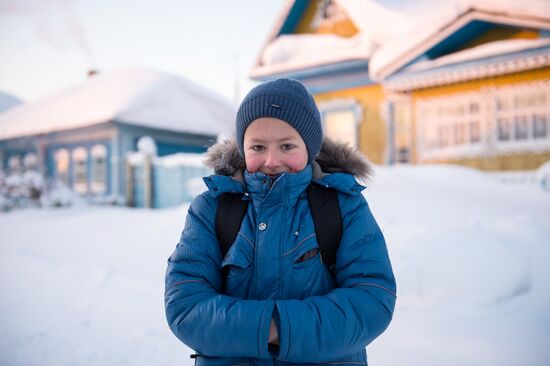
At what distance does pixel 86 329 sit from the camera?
9.82 feet

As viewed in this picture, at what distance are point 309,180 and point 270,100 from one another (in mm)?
348

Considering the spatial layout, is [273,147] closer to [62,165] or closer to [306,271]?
[306,271]

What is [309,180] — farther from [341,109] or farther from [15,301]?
[341,109]

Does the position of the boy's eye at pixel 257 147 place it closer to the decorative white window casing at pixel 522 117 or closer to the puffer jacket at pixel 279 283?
the puffer jacket at pixel 279 283

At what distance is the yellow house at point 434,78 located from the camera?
7.75m

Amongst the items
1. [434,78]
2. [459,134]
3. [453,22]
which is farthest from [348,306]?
[459,134]

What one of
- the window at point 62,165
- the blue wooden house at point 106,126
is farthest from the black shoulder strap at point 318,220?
the window at point 62,165

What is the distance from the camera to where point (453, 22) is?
314 inches

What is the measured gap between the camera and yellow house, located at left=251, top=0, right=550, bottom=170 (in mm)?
7750

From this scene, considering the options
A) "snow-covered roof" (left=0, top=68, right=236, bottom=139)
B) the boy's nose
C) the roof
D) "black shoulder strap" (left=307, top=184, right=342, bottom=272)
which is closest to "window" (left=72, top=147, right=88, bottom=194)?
"snow-covered roof" (left=0, top=68, right=236, bottom=139)

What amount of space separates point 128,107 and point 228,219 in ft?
47.9

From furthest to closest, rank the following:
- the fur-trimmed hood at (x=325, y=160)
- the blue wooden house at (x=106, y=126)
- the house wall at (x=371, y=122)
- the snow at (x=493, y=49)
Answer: the blue wooden house at (x=106, y=126) → the house wall at (x=371, y=122) → the snow at (x=493, y=49) → the fur-trimmed hood at (x=325, y=160)

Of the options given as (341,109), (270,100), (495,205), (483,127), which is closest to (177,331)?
(270,100)

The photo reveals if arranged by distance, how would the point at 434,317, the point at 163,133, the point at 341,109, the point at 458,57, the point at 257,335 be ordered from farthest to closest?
1. the point at 163,133
2. the point at 341,109
3. the point at 458,57
4. the point at 434,317
5. the point at 257,335
